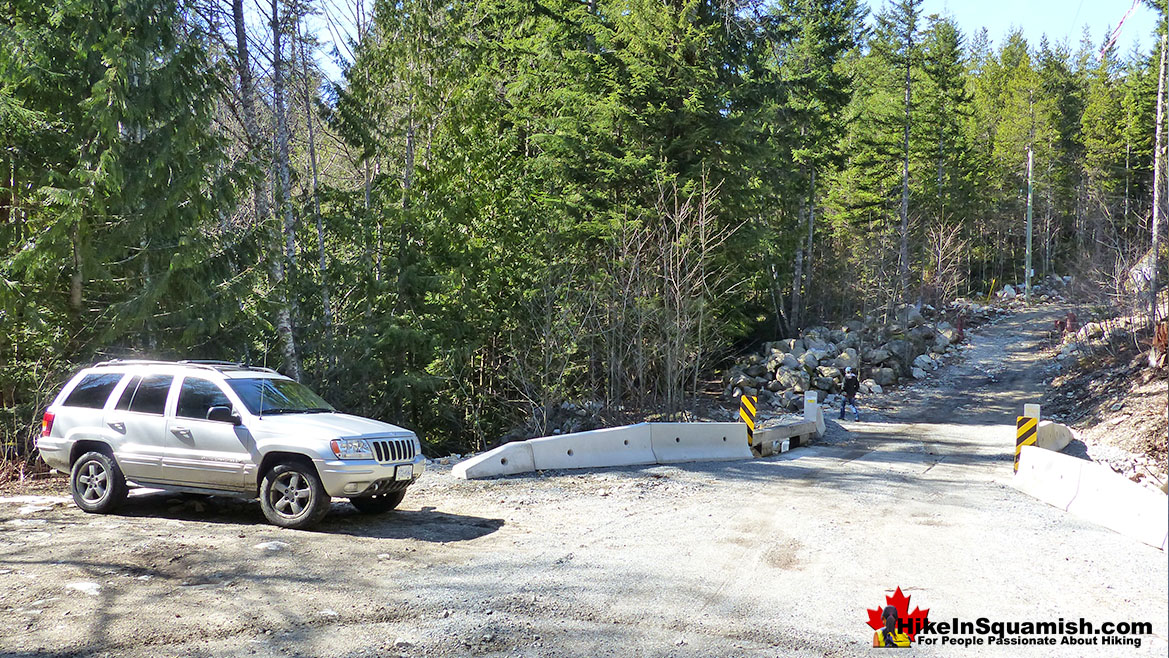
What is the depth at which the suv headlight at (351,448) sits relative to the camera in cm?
866

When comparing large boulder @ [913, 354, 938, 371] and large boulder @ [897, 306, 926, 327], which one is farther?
large boulder @ [897, 306, 926, 327]

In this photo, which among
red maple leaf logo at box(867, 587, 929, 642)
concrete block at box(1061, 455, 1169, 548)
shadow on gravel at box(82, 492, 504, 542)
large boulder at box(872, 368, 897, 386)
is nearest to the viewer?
red maple leaf logo at box(867, 587, 929, 642)

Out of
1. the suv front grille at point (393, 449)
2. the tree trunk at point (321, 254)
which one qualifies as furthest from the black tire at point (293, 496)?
the tree trunk at point (321, 254)

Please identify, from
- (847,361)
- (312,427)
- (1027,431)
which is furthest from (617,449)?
(847,361)

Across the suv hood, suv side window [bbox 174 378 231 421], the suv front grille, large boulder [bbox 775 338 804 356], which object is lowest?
the suv front grille

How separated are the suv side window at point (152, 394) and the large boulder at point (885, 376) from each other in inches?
1051

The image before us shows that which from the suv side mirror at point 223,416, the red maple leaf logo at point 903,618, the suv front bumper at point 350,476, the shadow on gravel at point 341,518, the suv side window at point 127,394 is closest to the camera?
the red maple leaf logo at point 903,618

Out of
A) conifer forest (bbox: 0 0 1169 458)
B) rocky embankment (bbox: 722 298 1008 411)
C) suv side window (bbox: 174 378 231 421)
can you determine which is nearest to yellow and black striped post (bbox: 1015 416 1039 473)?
conifer forest (bbox: 0 0 1169 458)

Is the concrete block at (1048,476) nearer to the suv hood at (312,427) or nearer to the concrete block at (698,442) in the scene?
the concrete block at (698,442)

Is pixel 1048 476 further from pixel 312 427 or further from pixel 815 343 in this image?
pixel 815 343

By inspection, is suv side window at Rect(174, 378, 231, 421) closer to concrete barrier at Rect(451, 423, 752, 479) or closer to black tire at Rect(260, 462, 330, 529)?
black tire at Rect(260, 462, 330, 529)

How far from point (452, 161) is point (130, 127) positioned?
759cm

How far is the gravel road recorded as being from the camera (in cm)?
537

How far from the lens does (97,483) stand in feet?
31.4
